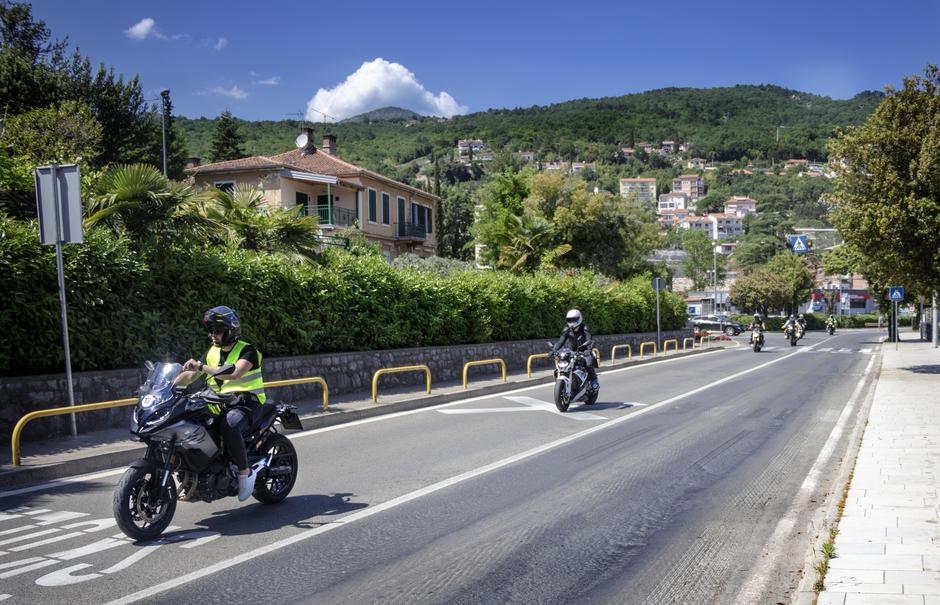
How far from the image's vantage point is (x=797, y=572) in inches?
212

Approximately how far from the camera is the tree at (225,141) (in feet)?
220

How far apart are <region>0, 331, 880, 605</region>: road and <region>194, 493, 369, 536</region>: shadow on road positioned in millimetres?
27

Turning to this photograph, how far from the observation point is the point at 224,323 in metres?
6.50

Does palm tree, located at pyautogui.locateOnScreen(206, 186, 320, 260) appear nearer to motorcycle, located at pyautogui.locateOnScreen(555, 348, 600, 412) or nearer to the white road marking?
the white road marking

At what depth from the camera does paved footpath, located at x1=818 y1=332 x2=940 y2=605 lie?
4.61 m

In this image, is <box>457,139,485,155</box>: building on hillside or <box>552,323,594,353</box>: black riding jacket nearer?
<box>552,323,594,353</box>: black riding jacket

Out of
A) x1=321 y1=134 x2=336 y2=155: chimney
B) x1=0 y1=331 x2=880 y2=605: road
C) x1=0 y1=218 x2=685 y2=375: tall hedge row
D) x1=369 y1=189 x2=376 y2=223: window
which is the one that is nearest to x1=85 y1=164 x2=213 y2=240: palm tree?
x1=0 y1=218 x2=685 y2=375: tall hedge row

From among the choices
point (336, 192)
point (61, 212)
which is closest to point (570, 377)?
point (61, 212)

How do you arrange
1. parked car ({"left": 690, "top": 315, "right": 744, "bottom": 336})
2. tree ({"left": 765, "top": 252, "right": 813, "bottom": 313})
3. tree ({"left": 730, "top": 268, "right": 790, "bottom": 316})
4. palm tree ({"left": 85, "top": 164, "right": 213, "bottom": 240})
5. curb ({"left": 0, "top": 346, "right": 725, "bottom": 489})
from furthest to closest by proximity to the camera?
tree ({"left": 765, "top": 252, "right": 813, "bottom": 313}) < tree ({"left": 730, "top": 268, "right": 790, "bottom": 316}) < parked car ({"left": 690, "top": 315, "right": 744, "bottom": 336}) < palm tree ({"left": 85, "top": 164, "right": 213, "bottom": 240}) < curb ({"left": 0, "top": 346, "right": 725, "bottom": 489})

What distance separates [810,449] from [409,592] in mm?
7687

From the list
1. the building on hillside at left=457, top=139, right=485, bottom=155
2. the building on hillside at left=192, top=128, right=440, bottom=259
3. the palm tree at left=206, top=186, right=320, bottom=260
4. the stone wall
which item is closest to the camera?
the stone wall

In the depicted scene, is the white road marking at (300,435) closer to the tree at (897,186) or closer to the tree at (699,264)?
the tree at (897,186)

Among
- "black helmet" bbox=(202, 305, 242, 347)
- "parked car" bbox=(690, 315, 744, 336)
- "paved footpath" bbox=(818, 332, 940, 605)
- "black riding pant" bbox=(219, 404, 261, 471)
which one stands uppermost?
"black helmet" bbox=(202, 305, 242, 347)

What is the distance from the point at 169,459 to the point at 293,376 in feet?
29.6
